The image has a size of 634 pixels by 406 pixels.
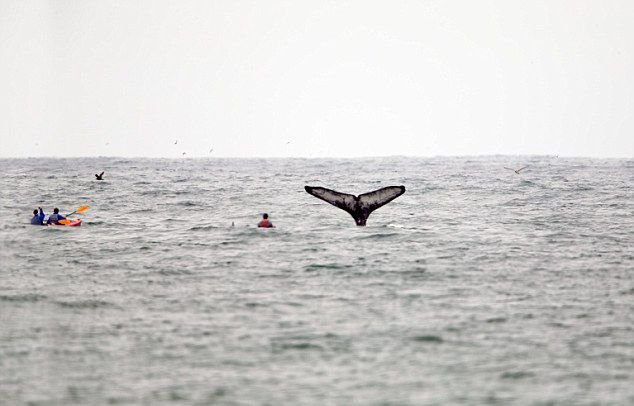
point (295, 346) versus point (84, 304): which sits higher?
point (84, 304)

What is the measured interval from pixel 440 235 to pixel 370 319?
1673 cm

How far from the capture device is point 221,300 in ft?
64.3

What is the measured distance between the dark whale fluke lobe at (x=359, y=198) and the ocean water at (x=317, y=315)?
5.02 feet

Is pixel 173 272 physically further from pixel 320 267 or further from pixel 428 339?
pixel 428 339

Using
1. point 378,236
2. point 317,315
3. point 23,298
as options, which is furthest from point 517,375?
point 378,236

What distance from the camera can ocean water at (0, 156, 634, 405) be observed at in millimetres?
13164

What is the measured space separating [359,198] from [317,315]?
12.3m

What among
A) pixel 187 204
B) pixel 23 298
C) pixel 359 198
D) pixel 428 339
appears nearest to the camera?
pixel 428 339

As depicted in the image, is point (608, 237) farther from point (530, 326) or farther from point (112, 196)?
point (112, 196)

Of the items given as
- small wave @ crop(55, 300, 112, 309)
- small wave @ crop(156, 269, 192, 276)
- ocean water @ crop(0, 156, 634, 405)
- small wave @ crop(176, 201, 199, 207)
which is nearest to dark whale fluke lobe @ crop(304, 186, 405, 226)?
ocean water @ crop(0, 156, 634, 405)

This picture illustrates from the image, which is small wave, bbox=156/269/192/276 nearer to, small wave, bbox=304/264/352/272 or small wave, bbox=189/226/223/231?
small wave, bbox=304/264/352/272

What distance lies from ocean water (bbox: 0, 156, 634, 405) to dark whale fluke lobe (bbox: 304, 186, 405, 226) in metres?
1.53

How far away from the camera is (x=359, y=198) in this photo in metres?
29.8

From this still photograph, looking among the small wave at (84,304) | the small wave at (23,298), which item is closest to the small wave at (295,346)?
the small wave at (84,304)
